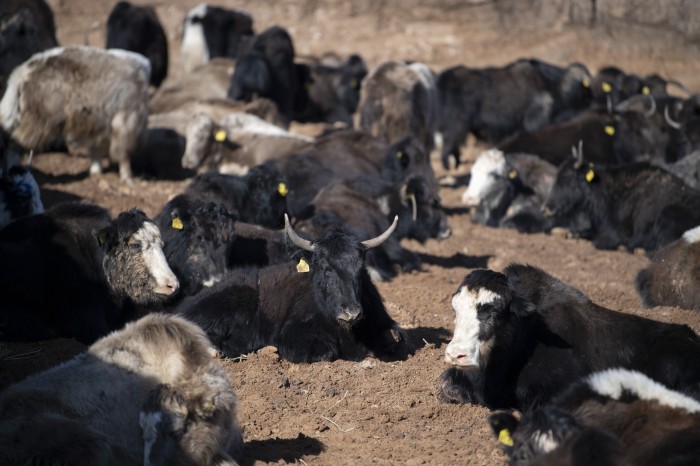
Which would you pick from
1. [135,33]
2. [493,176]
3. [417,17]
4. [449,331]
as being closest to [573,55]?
[417,17]

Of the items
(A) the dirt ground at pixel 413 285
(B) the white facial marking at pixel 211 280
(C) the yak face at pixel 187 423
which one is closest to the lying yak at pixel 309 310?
(A) the dirt ground at pixel 413 285

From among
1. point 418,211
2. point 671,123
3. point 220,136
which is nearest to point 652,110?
point 671,123

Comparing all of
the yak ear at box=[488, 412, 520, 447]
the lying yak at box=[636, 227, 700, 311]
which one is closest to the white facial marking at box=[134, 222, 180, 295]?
the yak ear at box=[488, 412, 520, 447]

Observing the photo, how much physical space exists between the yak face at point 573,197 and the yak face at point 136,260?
723 cm

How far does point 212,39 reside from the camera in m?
23.7

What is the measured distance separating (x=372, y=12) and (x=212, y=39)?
20.3 feet

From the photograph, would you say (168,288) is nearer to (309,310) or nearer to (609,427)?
(309,310)

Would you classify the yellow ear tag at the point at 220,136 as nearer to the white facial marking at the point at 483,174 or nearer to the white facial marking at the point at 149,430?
the white facial marking at the point at 483,174

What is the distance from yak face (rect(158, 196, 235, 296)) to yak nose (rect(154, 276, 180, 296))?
Result: 1072mm

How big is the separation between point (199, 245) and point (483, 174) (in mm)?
6759

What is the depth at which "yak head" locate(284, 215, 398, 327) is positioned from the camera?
7.78 meters

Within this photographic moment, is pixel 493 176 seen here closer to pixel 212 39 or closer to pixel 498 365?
pixel 498 365

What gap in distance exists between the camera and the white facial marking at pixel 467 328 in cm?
652

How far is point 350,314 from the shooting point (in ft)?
25.1
